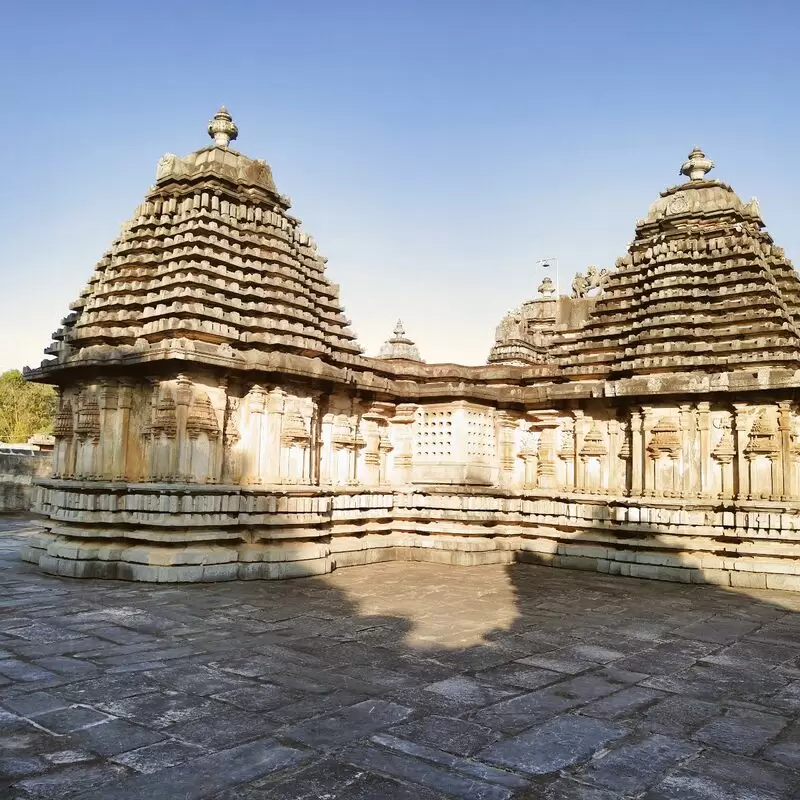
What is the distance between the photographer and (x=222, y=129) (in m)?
13.9

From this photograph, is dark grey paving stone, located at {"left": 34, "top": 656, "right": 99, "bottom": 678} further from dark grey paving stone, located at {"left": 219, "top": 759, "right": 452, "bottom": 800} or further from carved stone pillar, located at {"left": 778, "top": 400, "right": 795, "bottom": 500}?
carved stone pillar, located at {"left": 778, "top": 400, "right": 795, "bottom": 500}

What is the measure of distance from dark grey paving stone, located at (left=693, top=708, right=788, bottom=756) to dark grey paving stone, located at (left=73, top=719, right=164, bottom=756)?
3.70m

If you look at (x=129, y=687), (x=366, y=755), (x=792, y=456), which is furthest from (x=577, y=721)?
(x=792, y=456)

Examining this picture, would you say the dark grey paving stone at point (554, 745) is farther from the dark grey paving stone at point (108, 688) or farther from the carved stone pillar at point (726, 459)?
the carved stone pillar at point (726, 459)

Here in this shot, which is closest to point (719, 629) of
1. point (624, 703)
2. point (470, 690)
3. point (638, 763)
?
point (624, 703)

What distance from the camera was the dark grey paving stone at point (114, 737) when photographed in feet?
14.2

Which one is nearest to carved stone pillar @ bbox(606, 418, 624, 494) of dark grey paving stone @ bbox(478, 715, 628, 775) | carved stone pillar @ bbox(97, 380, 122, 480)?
carved stone pillar @ bbox(97, 380, 122, 480)

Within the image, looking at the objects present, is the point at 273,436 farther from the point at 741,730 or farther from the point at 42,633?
the point at 741,730

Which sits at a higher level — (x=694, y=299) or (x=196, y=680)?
(x=694, y=299)

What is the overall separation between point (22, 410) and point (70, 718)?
5312 centimetres

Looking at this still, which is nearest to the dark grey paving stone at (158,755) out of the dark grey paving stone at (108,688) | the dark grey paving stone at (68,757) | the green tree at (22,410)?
the dark grey paving stone at (68,757)

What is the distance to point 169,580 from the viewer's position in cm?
1052

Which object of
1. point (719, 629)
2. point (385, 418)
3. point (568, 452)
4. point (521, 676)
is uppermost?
point (385, 418)

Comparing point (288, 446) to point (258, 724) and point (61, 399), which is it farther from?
point (258, 724)
